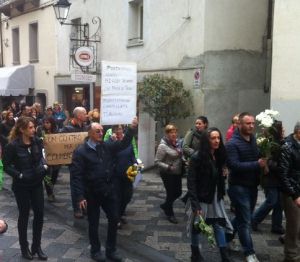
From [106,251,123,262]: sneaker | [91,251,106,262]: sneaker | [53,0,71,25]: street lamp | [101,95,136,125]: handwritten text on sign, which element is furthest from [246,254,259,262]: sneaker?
[53,0,71,25]: street lamp

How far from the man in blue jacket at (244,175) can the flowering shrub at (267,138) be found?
11 centimetres

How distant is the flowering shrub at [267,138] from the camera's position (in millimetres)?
5270

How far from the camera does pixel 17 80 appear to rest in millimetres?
19328

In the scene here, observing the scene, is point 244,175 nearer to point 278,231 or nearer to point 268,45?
point 278,231

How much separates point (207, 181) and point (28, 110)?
24.0 feet

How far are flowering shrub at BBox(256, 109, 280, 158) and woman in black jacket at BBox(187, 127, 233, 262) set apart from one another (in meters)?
0.50

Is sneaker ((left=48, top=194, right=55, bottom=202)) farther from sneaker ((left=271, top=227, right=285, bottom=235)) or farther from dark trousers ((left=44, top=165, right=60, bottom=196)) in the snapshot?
sneaker ((left=271, top=227, right=285, bottom=235))

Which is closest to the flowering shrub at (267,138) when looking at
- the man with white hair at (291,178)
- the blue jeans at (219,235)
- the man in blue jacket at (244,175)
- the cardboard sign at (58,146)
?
the man in blue jacket at (244,175)

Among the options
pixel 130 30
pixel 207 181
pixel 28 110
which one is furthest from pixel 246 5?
pixel 207 181

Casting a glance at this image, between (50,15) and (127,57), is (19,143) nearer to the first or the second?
(127,57)

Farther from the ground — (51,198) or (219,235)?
(219,235)

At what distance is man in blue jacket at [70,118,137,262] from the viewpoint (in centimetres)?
531

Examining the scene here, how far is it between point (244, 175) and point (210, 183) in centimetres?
42

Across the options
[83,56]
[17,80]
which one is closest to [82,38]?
[83,56]
